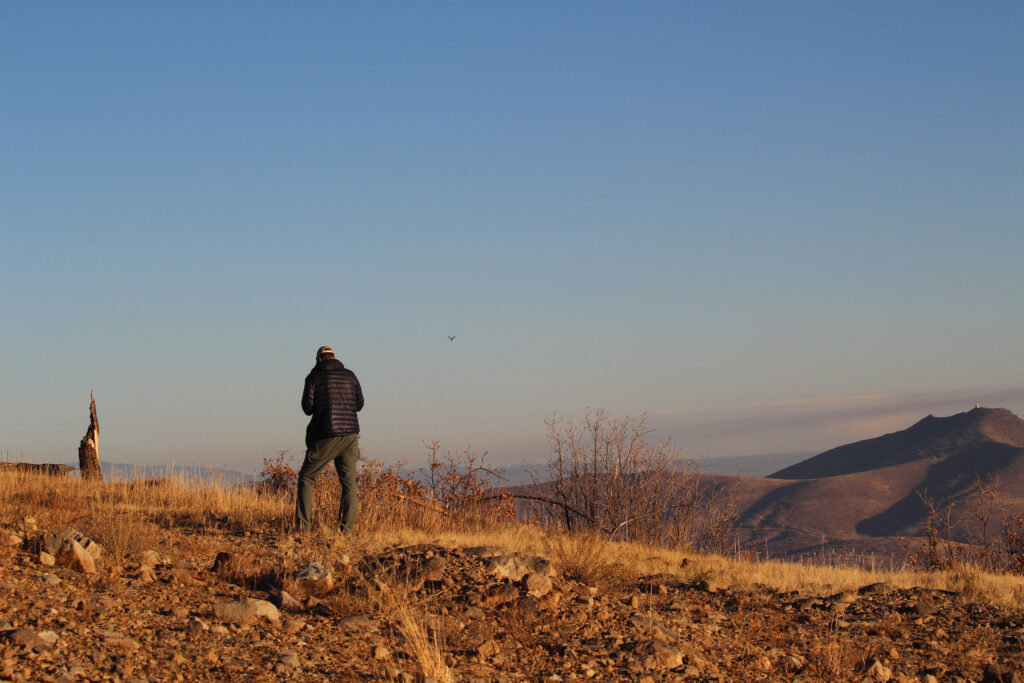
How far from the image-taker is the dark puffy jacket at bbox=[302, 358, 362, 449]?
31.4 ft

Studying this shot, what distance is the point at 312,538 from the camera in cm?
909

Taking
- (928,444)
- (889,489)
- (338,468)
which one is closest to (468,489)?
(338,468)

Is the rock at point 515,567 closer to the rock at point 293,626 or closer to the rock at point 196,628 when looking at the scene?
the rock at point 293,626

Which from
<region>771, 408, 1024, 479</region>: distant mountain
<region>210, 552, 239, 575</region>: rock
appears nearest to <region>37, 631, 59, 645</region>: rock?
<region>210, 552, 239, 575</region>: rock

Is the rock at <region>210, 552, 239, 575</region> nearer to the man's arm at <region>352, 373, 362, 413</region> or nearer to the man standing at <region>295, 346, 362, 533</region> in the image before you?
the man standing at <region>295, 346, 362, 533</region>

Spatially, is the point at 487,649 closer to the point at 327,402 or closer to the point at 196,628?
the point at 196,628

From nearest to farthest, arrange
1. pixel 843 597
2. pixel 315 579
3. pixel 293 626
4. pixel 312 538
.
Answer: pixel 293 626 < pixel 315 579 < pixel 843 597 < pixel 312 538

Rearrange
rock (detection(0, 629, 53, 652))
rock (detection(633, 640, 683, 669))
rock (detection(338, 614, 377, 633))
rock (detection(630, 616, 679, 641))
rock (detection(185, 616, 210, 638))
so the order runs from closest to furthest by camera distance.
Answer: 1. rock (detection(0, 629, 53, 652))
2. rock (detection(185, 616, 210, 638))
3. rock (detection(633, 640, 683, 669))
4. rock (detection(338, 614, 377, 633))
5. rock (detection(630, 616, 679, 641))

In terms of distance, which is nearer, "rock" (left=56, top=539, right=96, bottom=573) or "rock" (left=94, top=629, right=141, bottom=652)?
"rock" (left=94, top=629, right=141, bottom=652)

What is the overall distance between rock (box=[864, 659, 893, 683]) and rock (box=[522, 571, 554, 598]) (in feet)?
8.84

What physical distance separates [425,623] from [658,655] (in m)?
1.80

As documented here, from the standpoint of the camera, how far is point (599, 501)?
53.8 ft

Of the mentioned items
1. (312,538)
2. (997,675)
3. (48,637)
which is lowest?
(997,675)

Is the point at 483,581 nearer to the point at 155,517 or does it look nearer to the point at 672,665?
the point at 672,665
